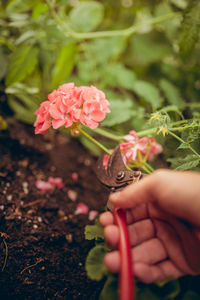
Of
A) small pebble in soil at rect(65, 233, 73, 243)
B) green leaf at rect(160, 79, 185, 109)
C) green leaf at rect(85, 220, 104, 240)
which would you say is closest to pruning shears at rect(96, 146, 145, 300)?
green leaf at rect(85, 220, 104, 240)

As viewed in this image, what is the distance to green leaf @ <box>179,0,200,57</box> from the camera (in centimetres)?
128

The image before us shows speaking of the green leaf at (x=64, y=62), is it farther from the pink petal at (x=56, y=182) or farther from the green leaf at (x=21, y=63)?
the pink petal at (x=56, y=182)

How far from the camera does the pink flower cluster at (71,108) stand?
92 centimetres

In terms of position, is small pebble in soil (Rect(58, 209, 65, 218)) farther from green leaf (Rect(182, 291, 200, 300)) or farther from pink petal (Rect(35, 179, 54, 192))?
green leaf (Rect(182, 291, 200, 300))

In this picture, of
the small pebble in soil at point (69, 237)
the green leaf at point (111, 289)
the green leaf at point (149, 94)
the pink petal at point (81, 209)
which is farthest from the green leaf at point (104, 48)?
the green leaf at point (111, 289)

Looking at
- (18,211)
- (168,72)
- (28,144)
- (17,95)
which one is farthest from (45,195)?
(168,72)

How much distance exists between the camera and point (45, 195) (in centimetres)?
130

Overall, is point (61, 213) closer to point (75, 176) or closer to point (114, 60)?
point (75, 176)

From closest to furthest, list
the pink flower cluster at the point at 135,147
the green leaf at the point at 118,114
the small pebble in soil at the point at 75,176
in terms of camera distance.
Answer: the pink flower cluster at the point at 135,147, the green leaf at the point at 118,114, the small pebble in soil at the point at 75,176

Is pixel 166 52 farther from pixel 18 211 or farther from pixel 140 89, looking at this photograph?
pixel 18 211

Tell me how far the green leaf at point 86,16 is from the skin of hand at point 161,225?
132 cm

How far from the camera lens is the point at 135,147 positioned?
3.47ft

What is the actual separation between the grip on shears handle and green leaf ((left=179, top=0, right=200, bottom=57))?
3.37 ft

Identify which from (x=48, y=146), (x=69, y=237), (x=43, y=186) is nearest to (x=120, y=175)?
(x=69, y=237)
